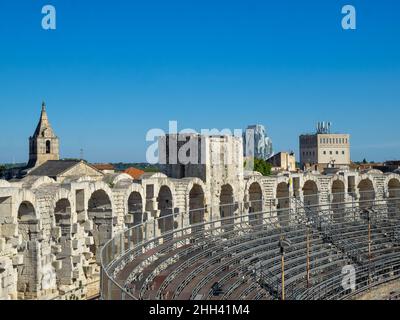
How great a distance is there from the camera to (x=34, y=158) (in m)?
54.0

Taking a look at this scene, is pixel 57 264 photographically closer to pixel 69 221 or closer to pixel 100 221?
pixel 69 221

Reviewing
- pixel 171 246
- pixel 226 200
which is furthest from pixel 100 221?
pixel 226 200

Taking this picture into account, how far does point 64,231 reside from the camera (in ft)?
63.9

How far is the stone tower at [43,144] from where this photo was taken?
174 ft

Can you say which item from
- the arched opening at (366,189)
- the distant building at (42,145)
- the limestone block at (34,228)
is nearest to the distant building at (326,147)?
the distant building at (42,145)

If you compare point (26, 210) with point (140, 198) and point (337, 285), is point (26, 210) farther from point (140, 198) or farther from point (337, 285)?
point (337, 285)

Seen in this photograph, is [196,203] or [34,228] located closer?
[34,228]

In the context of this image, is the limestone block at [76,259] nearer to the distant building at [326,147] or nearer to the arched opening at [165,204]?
the arched opening at [165,204]

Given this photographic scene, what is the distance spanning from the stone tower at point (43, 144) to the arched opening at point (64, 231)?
3471 centimetres

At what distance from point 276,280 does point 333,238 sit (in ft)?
22.3

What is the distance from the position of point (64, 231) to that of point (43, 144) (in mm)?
35360

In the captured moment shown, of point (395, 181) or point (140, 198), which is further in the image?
point (395, 181)
